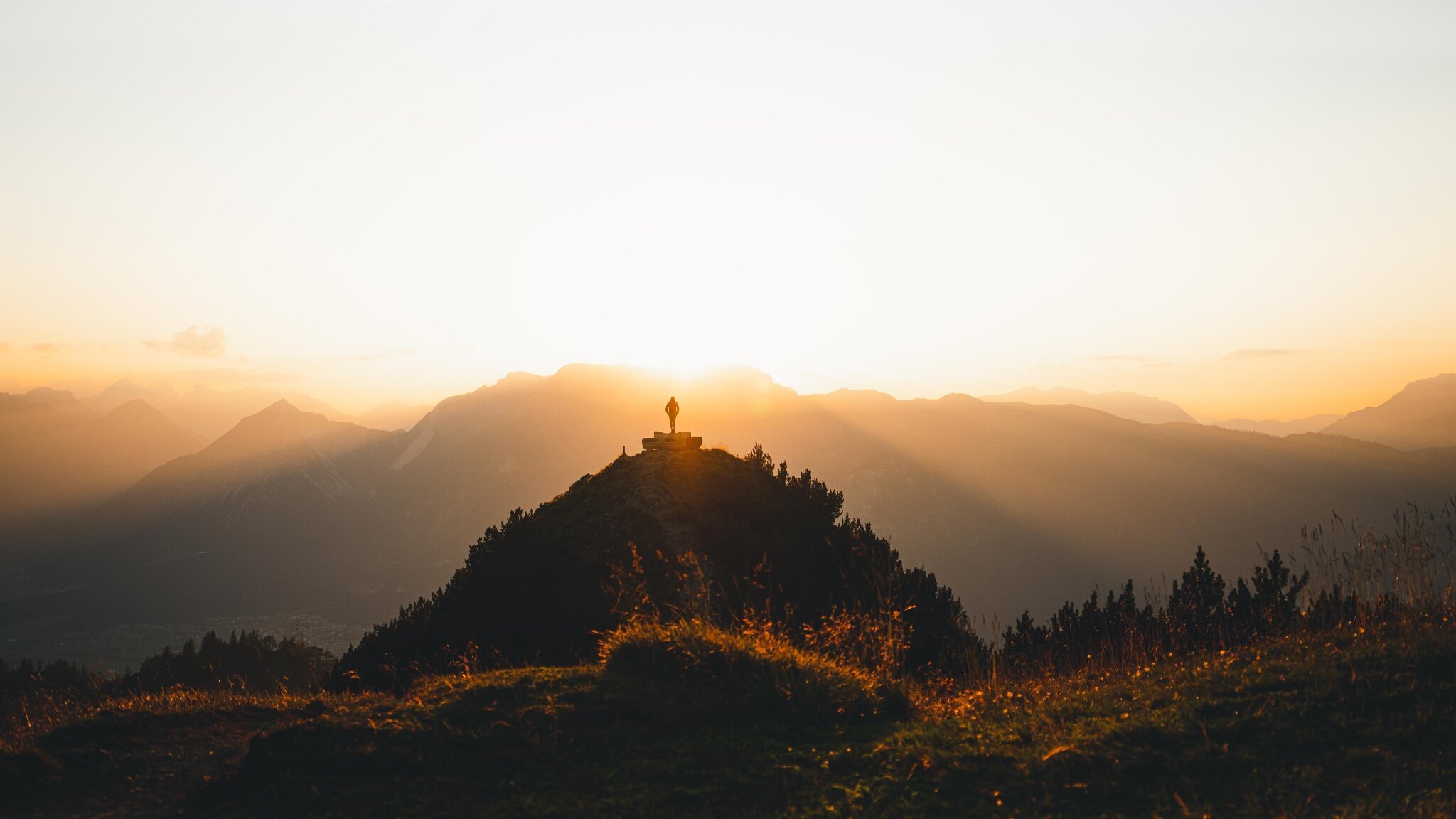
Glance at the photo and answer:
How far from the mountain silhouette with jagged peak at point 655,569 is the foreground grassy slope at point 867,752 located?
528 centimetres

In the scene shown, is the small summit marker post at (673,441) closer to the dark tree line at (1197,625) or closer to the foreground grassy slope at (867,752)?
the dark tree line at (1197,625)

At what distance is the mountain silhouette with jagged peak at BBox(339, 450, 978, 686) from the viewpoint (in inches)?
682

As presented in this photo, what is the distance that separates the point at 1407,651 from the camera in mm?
6816

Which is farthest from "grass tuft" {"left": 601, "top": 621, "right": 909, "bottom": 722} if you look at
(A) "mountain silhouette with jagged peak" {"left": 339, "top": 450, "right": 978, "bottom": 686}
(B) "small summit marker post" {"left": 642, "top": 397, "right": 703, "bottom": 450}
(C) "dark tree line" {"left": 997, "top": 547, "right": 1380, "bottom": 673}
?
(B) "small summit marker post" {"left": 642, "top": 397, "right": 703, "bottom": 450}

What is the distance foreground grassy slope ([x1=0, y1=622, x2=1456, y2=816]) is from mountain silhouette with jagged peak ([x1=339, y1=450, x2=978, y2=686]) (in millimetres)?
5283

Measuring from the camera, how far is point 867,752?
6430 mm

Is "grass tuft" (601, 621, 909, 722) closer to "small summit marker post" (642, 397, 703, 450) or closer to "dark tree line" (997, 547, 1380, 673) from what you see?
"dark tree line" (997, 547, 1380, 673)

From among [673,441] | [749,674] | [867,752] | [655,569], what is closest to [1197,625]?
[867,752]

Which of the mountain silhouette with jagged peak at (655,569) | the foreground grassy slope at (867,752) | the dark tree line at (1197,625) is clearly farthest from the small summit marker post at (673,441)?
the foreground grassy slope at (867,752)

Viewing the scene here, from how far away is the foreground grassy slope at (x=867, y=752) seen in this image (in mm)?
5383

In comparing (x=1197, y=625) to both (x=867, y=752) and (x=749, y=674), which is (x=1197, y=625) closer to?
(x=867, y=752)

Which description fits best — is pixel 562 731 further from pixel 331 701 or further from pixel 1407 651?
pixel 1407 651

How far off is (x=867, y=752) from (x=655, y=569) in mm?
16101

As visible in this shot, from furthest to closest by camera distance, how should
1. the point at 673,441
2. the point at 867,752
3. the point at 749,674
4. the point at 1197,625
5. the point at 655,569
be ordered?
the point at 673,441 → the point at 655,569 → the point at 1197,625 → the point at 749,674 → the point at 867,752
